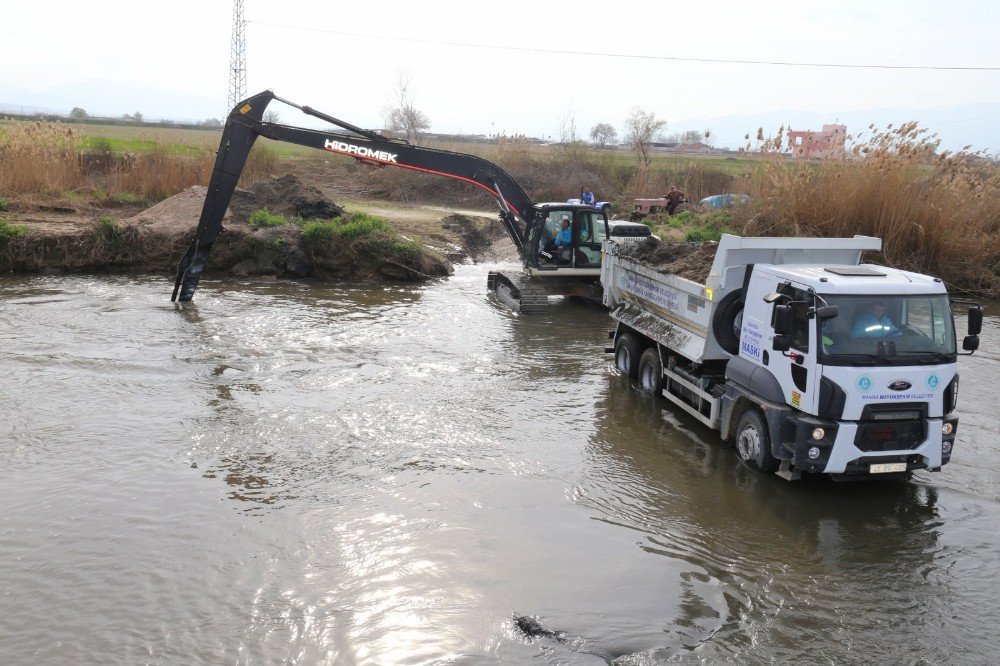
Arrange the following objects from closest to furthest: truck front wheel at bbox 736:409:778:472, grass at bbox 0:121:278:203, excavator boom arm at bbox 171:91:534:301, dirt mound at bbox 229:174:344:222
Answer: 1. truck front wheel at bbox 736:409:778:472
2. excavator boom arm at bbox 171:91:534:301
3. dirt mound at bbox 229:174:344:222
4. grass at bbox 0:121:278:203

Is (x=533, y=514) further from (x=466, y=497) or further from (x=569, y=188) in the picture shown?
(x=569, y=188)

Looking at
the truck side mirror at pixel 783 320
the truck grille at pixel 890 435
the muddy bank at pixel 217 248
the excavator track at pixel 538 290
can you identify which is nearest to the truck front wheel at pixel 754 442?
the truck grille at pixel 890 435

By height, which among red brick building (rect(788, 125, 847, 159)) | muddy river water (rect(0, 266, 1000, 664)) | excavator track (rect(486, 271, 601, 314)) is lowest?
muddy river water (rect(0, 266, 1000, 664))

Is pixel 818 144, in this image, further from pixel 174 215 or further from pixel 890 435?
pixel 174 215

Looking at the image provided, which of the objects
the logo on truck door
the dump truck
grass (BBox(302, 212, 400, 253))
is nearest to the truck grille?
the dump truck

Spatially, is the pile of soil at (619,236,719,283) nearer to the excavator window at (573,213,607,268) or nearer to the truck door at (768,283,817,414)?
the truck door at (768,283,817,414)

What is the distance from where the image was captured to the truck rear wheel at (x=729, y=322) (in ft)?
30.6

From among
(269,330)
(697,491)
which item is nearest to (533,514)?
(697,491)

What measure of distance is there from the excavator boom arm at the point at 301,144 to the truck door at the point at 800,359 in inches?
391

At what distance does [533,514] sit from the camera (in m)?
7.75

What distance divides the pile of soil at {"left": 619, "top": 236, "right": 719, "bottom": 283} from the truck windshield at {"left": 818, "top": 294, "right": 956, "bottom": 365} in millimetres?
2468

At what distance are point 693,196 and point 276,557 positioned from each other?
2724 centimetres

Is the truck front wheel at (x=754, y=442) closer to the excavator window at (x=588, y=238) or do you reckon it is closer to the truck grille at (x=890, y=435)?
the truck grille at (x=890, y=435)

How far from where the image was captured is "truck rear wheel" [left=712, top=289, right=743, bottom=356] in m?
9.33
